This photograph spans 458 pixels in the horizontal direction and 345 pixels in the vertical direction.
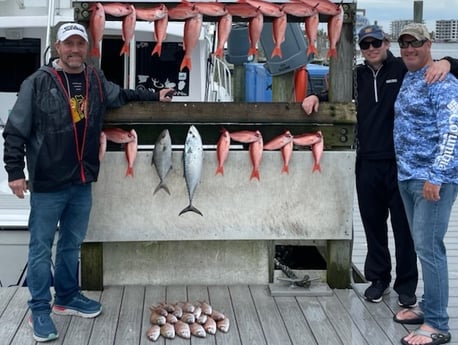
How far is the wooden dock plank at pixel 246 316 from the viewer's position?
4504mm

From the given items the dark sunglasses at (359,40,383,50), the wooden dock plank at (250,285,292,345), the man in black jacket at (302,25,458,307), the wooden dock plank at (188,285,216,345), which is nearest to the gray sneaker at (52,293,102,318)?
the wooden dock plank at (188,285,216,345)

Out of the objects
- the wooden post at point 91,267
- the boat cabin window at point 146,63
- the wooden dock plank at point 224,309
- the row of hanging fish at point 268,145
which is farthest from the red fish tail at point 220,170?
the boat cabin window at point 146,63

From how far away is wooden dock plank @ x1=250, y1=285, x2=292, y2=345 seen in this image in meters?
4.51

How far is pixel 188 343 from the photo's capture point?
443 cm

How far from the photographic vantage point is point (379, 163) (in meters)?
4.96

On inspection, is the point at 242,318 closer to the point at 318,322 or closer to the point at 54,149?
the point at 318,322

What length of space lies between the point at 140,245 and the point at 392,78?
214 cm

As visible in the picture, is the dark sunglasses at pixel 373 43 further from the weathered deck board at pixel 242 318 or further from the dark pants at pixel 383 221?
the weathered deck board at pixel 242 318

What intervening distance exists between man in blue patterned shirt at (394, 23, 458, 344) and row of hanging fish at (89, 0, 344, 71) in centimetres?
85

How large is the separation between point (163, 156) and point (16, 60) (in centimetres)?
458

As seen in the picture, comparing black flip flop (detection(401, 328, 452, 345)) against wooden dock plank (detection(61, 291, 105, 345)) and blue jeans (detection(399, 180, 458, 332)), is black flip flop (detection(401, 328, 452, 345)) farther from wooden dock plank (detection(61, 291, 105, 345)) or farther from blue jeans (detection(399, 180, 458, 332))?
wooden dock plank (detection(61, 291, 105, 345))

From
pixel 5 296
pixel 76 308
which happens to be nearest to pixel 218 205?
pixel 76 308

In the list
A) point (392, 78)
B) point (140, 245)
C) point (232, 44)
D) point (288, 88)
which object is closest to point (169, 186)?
point (140, 245)

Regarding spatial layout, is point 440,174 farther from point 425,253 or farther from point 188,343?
point 188,343
